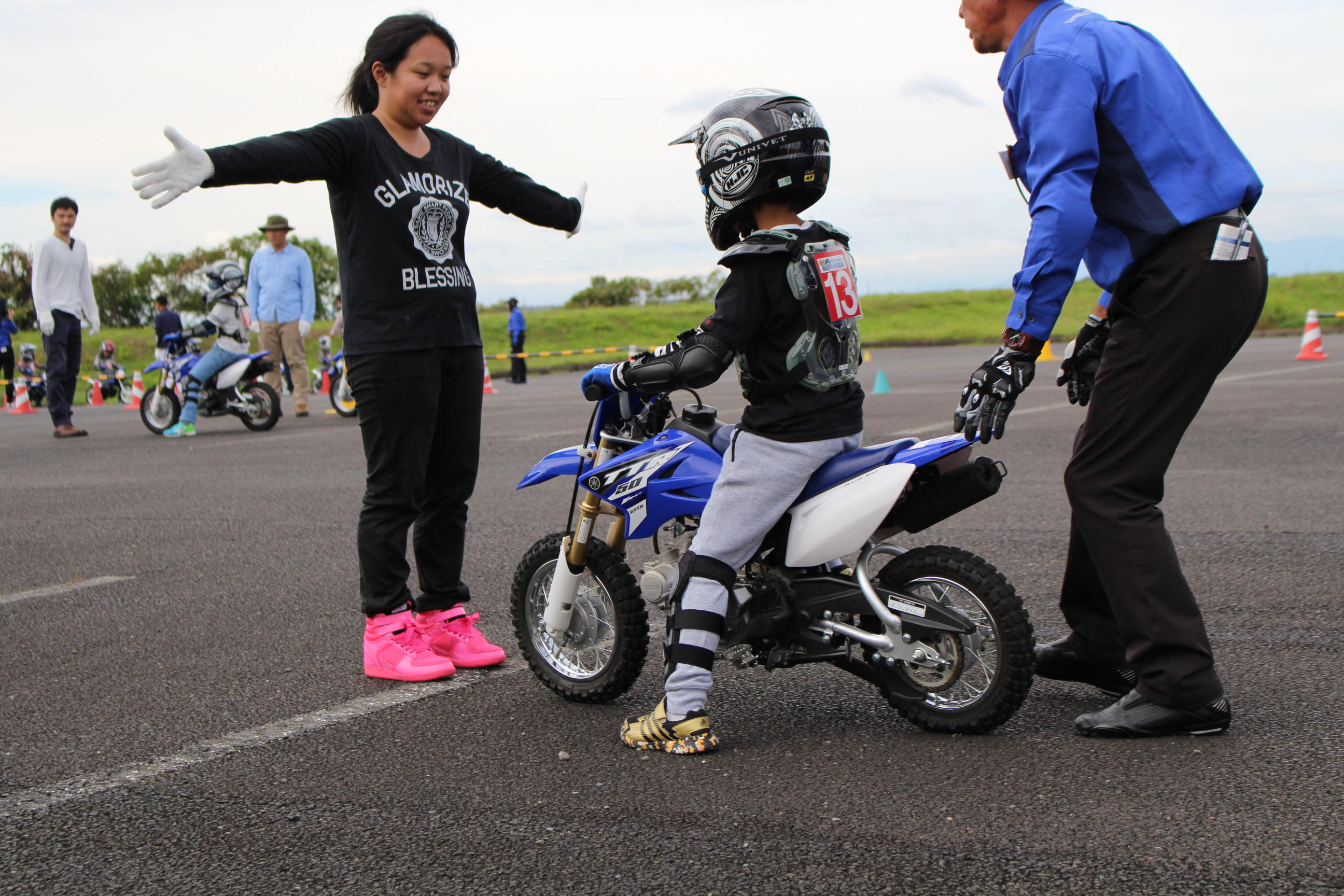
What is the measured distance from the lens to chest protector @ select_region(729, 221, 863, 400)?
3307mm

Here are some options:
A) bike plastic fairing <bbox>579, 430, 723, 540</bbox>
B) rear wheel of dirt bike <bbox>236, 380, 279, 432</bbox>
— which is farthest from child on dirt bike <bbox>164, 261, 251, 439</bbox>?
bike plastic fairing <bbox>579, 430, 723, 540</bbox>

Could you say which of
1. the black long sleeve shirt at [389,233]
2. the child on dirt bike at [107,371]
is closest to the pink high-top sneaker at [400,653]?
the black long sleeve shirt at [389,233]

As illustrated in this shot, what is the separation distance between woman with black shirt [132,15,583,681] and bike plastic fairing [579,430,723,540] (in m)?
0.85

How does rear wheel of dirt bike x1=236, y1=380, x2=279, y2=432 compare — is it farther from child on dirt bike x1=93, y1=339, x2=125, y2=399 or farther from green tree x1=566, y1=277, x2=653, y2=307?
green tree x1=566, y1=277, x2=653, y2=307

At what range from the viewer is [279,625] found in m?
5.05

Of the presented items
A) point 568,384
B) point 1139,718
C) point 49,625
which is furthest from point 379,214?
point 568,384

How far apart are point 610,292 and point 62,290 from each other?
151 feet

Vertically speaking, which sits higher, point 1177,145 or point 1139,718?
point 1177,145

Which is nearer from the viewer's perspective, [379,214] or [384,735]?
[384,735]

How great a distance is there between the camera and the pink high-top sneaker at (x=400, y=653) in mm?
4246

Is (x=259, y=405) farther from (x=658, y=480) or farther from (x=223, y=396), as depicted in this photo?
(x=658, y=480)

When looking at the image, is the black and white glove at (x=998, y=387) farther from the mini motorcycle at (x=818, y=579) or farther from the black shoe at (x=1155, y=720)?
the black shoe at (x=1155, y=720)

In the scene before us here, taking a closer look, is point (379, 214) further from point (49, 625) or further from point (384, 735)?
point (49, 625)

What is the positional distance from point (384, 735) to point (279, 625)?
1.59 m
